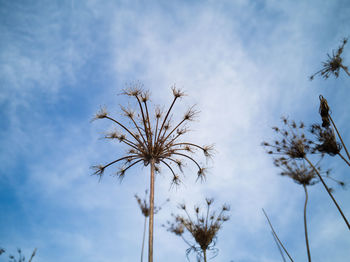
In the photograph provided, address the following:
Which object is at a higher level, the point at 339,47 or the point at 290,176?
the point at 339,47

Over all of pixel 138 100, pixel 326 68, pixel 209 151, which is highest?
pixel 326 68

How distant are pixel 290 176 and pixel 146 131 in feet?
21.2

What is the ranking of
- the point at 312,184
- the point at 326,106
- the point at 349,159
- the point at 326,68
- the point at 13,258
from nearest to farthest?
1. the point at 349,159
2. the point at 326,106
3. the point at 312,184
4. the point at 326,68
5. the point at 13,258

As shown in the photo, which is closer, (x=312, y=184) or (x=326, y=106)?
(x=326, y=106)

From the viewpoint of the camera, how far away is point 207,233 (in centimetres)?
1084

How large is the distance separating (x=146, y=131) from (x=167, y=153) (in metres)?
1.20

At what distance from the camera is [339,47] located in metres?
9.01

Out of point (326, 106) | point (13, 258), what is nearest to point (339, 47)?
point (326, 106)

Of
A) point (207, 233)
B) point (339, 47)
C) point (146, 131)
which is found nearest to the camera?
point (146, 131)

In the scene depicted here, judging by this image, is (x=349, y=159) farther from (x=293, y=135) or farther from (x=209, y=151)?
(x=209, y=151)

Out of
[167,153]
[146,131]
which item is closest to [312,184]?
[167,153]

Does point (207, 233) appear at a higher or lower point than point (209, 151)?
lower

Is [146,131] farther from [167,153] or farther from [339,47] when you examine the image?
[339,47]

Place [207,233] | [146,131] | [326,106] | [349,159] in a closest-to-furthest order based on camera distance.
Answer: [349,159], [326,106], [146,131], [207,233]
